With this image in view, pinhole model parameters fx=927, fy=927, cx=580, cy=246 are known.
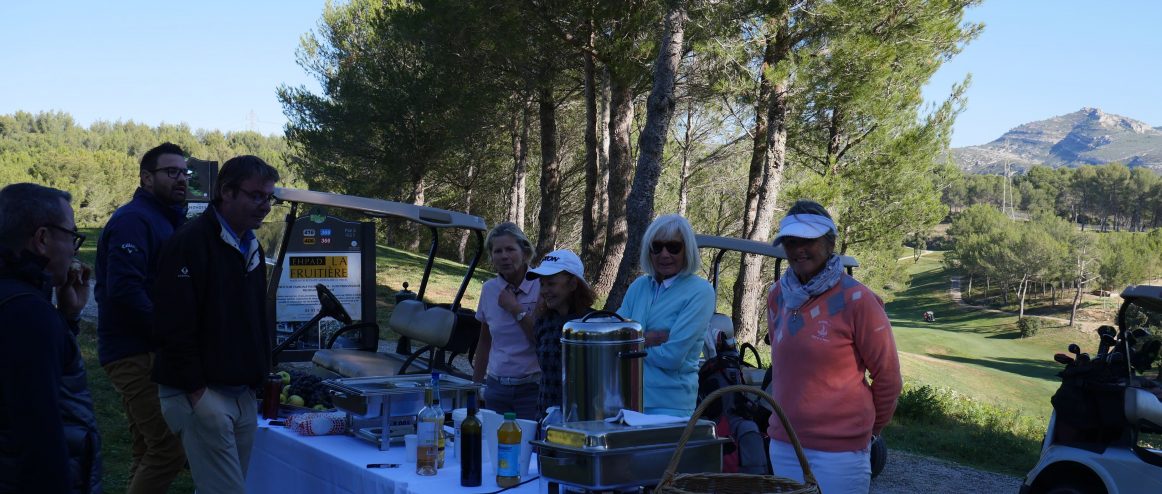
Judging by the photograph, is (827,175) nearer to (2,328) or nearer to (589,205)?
(589,205)

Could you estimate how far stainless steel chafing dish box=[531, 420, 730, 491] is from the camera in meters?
2.67

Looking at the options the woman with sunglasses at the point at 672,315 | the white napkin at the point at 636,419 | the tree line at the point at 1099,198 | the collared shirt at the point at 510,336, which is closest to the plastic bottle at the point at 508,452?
the white napkin at the point at 636,419

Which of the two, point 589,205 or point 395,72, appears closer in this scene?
point 589,205

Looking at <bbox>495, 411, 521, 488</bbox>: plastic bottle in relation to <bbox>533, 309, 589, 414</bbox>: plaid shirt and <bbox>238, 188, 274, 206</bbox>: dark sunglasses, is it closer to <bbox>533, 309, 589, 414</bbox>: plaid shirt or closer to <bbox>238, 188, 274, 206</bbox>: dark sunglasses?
<bbox>533, 309, 589, 414</bbox>: plaid shirt

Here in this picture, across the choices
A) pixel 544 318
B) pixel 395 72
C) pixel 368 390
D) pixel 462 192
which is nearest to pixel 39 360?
pixel 368 390

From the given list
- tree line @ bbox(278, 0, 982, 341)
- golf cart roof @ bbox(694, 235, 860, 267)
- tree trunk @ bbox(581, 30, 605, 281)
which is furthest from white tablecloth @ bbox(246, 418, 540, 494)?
tree trunk @ bbox(581, 30, 605, 281)

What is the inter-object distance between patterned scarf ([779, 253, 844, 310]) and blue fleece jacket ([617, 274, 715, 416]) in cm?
45

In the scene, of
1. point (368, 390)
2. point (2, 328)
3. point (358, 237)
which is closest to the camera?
point (2, 328)

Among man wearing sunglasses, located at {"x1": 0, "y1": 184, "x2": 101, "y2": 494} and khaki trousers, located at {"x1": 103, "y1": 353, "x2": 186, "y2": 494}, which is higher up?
man wearing sunglasses, located at {"x1": 0, "y1": 184, "x2": 101, "y2": 494}

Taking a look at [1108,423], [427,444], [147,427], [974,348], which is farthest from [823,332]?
Result: [974,348]

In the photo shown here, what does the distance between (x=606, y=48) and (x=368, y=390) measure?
574 inches

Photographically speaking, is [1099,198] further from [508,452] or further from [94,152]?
[508,452]

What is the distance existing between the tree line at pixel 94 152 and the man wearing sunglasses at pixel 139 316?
33.1m

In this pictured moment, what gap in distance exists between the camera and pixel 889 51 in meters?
16.3
